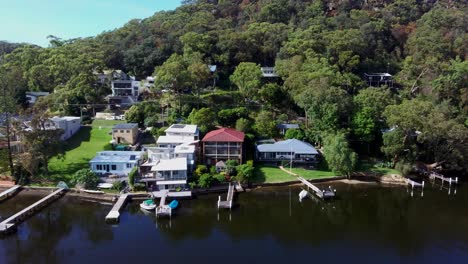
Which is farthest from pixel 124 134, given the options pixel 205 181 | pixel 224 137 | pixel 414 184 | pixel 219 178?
pixel 414 184

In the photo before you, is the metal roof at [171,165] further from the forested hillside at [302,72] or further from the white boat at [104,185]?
the forested hillside at [302,72]

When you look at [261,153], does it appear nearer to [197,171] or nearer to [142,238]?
[197,171]

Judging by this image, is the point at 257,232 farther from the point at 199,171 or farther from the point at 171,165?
the point at 171,165

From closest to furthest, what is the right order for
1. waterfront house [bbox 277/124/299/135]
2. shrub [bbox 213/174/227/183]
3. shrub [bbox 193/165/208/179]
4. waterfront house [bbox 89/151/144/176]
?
shrub [bbox 213/174/227/183], shrub [bbox 193/165/208/179], waterfront house [bbox 89/151/144/176], waterfront house [bbox 277/124/299/135]

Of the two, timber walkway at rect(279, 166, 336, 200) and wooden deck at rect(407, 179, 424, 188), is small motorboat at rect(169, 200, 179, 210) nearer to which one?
timber walkway at rect(279, 166, 336, 200)

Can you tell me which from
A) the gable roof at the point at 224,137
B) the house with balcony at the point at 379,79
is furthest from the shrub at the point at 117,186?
the house with balcony at the point at 379,79

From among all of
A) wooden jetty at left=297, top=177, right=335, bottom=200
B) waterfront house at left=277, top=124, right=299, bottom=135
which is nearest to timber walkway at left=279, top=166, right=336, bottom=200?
wooden jetty at left=297, top=177, right=335, bottom=200

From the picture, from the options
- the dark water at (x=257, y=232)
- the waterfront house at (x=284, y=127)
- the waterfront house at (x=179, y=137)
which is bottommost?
the dark water at (x=257, y=232)
